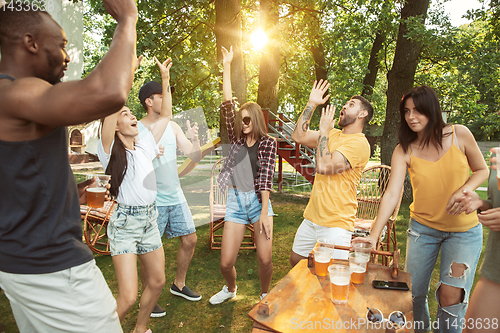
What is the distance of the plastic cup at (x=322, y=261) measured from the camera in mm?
2289

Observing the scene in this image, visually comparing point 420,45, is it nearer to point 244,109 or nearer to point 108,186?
point 244,109

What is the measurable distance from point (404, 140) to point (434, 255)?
104 cm

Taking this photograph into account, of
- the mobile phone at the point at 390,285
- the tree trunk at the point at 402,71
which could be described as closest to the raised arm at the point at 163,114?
the mobile phone at the point at 390,285

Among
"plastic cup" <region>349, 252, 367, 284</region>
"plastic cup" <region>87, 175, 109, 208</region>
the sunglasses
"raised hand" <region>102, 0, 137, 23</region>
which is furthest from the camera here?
"plastic cup" <region>87, 175, 109, 208</region>

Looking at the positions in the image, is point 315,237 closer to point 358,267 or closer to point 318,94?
point 358,267

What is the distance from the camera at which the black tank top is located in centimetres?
128

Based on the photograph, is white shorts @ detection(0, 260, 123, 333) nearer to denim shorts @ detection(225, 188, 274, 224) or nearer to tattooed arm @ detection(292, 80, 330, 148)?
denim shorts @ detection(225, 188, 274, 224)

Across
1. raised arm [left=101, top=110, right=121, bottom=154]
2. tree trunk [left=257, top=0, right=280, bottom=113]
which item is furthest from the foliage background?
raised arm [left=101, top=110, right=121, bottom=154]

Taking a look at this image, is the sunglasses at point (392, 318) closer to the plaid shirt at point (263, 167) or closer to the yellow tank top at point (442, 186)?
the yellow tank top at point (442, 186)

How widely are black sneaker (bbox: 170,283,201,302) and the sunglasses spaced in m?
2.67

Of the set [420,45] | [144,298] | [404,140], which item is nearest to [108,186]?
[144,298]

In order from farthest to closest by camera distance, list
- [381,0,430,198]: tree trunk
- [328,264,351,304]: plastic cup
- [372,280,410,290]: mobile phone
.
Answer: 1. [381,0,430,198]: tree trunk
2. [372,280,410,290]: mobile phone
3. [328,264,351,304]: plastic cup

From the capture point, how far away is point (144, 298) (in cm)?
291

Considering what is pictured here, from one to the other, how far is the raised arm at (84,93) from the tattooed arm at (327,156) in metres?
2.31
